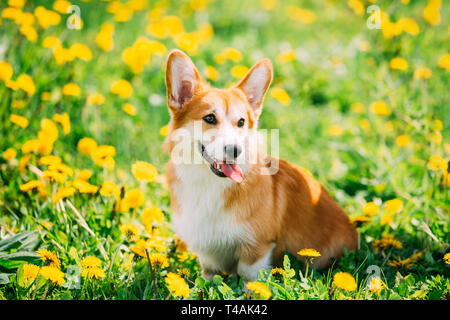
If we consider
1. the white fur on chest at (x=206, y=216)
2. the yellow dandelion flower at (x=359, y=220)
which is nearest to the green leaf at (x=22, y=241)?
the white fur on chest at (x=206, y=216)

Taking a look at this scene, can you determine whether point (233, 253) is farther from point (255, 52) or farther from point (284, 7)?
point (284, 7)

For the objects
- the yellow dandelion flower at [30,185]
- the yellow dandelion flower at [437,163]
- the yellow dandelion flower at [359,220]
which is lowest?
the yellow dandelion flower at [359,220]

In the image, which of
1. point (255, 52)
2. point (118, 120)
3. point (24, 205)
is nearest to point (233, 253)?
point (24, 205)

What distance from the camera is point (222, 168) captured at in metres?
2.31

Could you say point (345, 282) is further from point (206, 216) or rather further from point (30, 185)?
point (30, 185)

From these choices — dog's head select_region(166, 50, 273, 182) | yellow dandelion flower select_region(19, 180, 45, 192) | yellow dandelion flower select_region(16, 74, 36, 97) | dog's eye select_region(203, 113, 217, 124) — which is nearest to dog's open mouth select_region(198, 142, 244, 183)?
dog's head select_region(166, 50, 273, 182)

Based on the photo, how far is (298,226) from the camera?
258cm

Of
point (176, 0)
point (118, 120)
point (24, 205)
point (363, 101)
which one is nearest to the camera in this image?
point (24, 205)

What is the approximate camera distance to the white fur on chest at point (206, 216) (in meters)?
2.40

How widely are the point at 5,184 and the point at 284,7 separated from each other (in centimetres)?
535

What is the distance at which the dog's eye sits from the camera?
2.37 m

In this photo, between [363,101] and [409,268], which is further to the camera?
[363,101]

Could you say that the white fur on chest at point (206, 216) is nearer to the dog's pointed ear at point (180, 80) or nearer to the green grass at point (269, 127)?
the green grass at point (269, 127)
